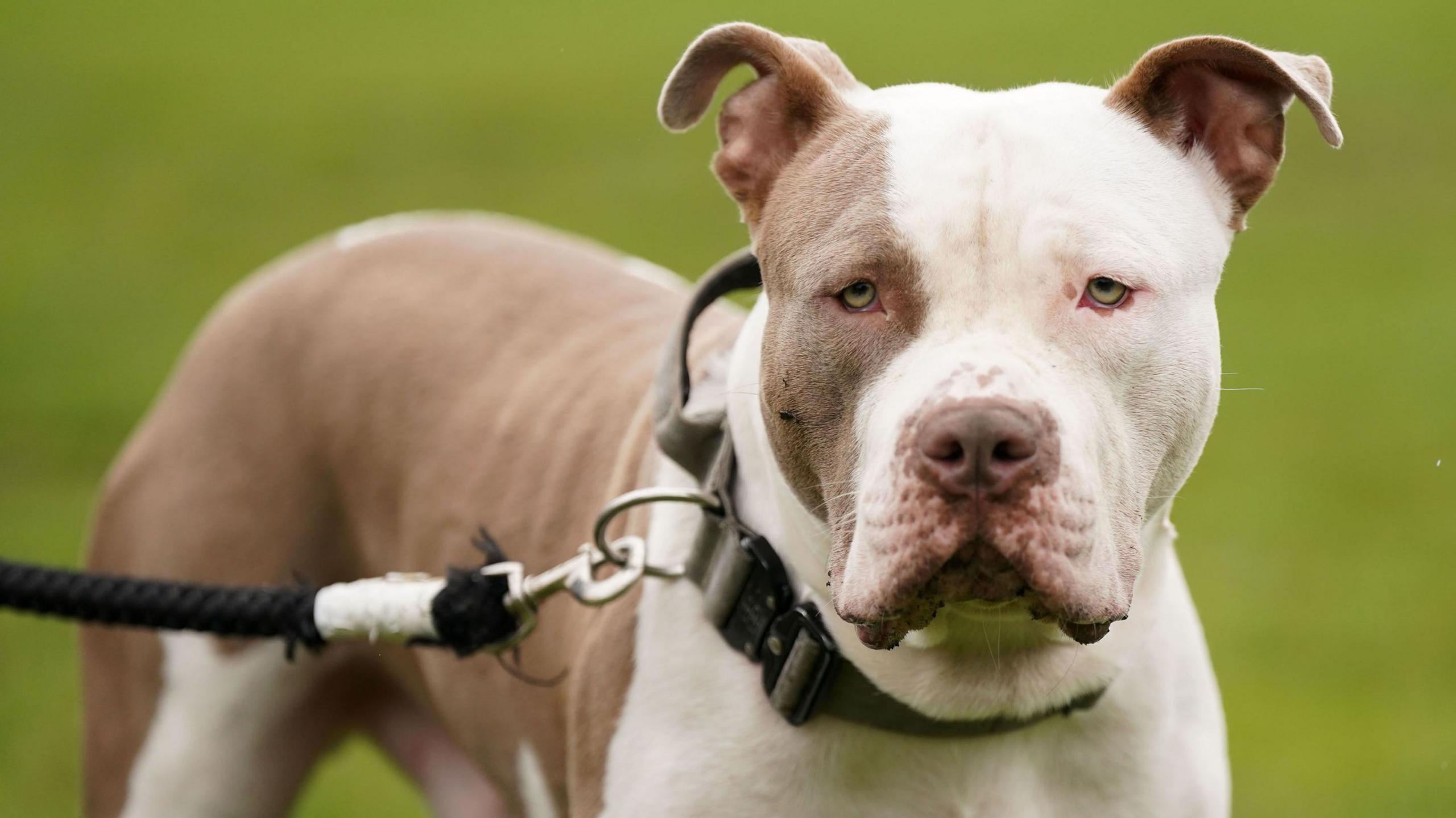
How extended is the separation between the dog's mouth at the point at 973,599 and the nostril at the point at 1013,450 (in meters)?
0.11

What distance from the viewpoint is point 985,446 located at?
2266 millimetres

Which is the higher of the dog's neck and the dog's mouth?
the dog's mouth

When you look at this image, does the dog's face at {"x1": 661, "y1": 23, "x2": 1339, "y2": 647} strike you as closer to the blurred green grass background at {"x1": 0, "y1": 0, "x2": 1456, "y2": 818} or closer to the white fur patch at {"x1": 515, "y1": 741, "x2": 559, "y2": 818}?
the white fur patch at {"x1": 515, "y1": 741, "x2": 559, "y2": 818}

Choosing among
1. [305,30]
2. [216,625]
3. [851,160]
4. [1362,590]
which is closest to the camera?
[851,160]

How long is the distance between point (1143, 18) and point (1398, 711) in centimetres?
1367

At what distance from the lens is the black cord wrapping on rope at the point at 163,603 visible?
310cm

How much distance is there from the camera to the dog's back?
3838mm

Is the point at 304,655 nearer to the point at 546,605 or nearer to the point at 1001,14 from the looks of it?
the point at 546,605

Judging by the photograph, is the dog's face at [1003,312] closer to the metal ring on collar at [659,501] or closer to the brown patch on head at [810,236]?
the brown patch on head at [810,236]

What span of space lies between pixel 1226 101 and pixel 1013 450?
82cm

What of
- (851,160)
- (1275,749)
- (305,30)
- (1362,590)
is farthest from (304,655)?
(305,30)

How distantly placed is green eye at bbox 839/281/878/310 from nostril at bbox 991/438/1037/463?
1.17ft

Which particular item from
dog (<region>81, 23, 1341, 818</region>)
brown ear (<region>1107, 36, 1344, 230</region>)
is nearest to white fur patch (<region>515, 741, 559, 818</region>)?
dog (<region>81, 23, 1341, 818</region>)

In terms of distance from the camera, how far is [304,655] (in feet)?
13.1
